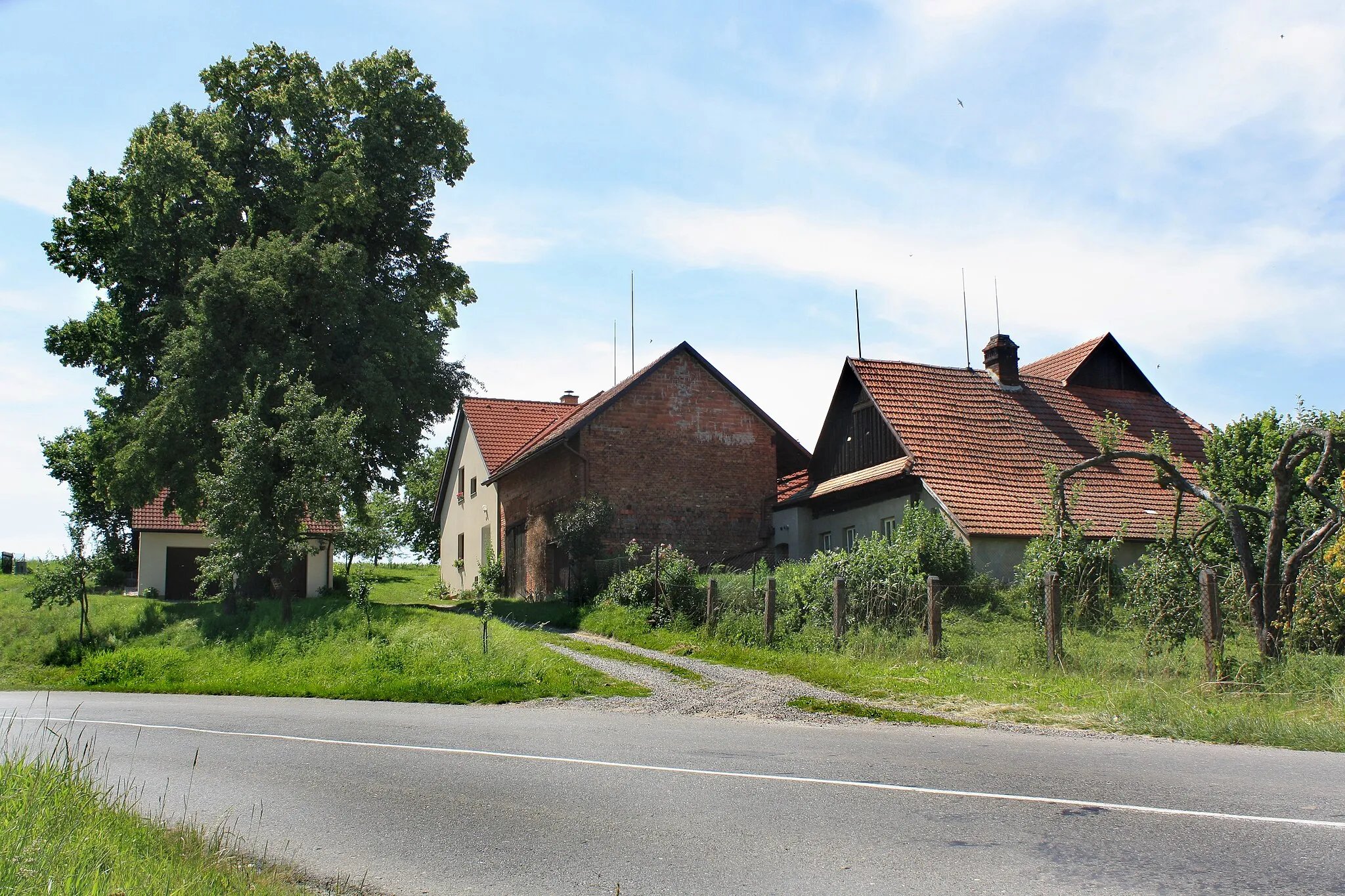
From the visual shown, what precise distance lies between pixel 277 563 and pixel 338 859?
60.1 ft

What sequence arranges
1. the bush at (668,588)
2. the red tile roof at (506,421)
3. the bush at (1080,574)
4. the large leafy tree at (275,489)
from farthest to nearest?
the red tile roof at (506,421) → the large leafy tree at (275,489) → the bush at (668,588) → the bush at (1080,574)

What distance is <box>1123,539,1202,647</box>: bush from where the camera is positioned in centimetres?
1507

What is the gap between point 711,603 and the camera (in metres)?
20.7

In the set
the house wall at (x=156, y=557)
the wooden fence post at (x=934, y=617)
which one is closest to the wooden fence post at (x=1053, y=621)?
the wooden fence post at (x=934, y=617)

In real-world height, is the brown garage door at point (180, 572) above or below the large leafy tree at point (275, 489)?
below

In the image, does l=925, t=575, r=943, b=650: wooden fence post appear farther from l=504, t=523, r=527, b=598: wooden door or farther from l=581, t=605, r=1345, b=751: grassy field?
l=504, t=523, r=527, b=598: wooden door

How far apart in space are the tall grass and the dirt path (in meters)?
7.38

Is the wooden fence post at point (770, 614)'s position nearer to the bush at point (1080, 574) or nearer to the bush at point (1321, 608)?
the bush at point (1080, 574)

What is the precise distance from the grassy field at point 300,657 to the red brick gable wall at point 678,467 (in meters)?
9.21

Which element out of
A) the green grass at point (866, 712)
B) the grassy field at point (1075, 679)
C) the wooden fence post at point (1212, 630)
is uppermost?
the wooden fence post at point (1212, 630)

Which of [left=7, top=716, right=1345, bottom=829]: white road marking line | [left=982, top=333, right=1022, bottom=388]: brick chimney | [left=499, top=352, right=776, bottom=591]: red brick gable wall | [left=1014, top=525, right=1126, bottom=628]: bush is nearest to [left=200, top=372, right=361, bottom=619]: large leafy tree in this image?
[left=499, top=352, right=776, bottom=591]: red brick gable wall

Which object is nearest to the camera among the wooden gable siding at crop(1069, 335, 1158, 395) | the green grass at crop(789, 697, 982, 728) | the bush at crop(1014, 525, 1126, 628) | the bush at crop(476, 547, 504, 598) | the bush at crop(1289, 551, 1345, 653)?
the green grass at crop(789, 697, 982, 728)

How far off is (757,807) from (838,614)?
36.1 feet

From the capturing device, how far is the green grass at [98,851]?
4.86 m
